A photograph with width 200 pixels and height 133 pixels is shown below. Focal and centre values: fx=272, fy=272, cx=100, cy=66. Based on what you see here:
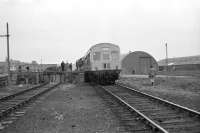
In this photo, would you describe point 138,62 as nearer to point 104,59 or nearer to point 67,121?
point 104,59

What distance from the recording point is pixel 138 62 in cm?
6009

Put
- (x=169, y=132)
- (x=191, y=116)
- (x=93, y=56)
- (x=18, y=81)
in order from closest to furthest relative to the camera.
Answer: (x=169, y=132) → (x=191, y=116) → (x=93, y=56) → (x=18, y=81)

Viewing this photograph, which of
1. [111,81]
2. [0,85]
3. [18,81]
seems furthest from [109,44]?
[18,81]

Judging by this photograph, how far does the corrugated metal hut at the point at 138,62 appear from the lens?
59.8m

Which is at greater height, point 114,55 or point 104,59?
point 114,55

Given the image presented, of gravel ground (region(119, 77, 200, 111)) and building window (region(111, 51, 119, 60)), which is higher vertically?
building window (region(111, 51, 119, 60))

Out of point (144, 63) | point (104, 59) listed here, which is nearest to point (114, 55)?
point (104, 59)

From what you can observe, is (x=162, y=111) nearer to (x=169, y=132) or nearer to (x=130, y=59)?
(x=169, y=132)

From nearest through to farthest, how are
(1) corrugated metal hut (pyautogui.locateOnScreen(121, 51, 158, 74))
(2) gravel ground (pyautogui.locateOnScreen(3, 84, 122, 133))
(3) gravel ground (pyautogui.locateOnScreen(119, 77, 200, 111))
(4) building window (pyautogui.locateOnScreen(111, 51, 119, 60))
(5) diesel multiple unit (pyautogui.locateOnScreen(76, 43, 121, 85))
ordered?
(2) gravel ground (pyautogui.locateOnScreen(3, 84, 122, 133)) < (3) gravel ground (pyautogui.locateOnScreen(119, 77, 200, 111)) < (5) diesel multiple unit (pyautogui.locateOnScreen(76, 43, 121, 85)) < (4) building window (pyautogui.locateOnScreen(111, 51, 119, 60)) < (1) corrugated metal hut (pyautogui.locateOnScreen(121, 51, 158, 74))

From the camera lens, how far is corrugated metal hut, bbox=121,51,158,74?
59812mm

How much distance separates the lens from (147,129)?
7.10 meters

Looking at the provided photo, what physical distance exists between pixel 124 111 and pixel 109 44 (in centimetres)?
1653

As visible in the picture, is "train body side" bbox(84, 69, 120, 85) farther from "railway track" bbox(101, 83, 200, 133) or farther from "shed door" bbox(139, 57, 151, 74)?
"shed door" bbox(139, 57, 151, 74)

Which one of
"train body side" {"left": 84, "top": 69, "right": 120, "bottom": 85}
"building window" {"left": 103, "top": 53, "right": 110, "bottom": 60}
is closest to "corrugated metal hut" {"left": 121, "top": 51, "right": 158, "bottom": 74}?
"building window" {"left": 103, "top": 53, "right": 110, "bottom": 60}
